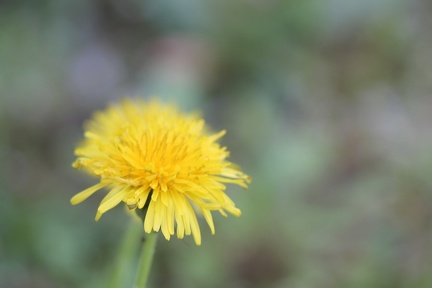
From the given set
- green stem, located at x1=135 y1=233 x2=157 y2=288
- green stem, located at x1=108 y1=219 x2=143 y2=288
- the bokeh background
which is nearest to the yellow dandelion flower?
green stem, located at x1=135 y1=233 x2=157 y2=288

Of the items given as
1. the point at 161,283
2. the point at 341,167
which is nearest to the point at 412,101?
the point at 341,167

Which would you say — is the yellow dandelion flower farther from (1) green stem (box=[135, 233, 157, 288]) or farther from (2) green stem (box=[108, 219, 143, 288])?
(2) green stem (box=[108, 219, 143, 288])

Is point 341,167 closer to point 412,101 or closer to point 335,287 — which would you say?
point 412,101

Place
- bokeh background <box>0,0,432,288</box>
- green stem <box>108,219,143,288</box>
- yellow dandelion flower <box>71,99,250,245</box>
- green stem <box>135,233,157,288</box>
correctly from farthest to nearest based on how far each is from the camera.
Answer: bokeh background <box>0,0,432,288</box> → green stem <box>108,219,143,288</box> → green stem <box>135,233,157,288</box> → yellow dandelion flower <box>71,99,250,245</box>

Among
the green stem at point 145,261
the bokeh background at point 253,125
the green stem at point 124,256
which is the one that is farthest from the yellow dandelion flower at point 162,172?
the bokeh background at point 253,125

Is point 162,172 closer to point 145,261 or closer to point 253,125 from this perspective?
point 145,261
